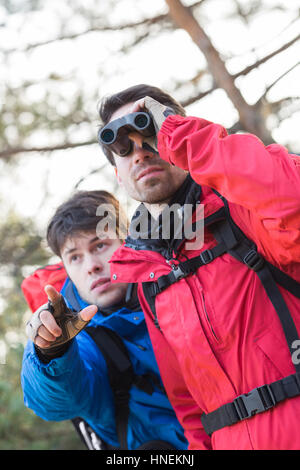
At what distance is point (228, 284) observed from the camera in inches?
83.6

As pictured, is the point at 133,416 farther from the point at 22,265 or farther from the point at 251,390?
the point at 22,265

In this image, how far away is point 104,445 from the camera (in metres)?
3.20

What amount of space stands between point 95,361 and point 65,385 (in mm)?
495

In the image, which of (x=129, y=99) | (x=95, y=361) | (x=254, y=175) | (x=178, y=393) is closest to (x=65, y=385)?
(x=95, y=361)

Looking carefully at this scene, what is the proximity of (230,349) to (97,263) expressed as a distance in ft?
4.35

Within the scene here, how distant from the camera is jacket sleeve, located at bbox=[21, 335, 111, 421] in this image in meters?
2.54

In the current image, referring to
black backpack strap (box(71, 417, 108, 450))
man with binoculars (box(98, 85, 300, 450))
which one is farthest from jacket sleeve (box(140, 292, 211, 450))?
black backpack strap (box(71, 417, 108, 450))

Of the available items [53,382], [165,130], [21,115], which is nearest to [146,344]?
[53,382]

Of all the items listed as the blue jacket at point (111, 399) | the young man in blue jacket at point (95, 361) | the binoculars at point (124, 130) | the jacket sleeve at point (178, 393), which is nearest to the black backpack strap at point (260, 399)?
the jacket sleeve at point (178, 393)

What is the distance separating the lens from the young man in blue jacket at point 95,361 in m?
2.66

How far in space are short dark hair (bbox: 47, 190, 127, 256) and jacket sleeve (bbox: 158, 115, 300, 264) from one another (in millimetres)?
1430

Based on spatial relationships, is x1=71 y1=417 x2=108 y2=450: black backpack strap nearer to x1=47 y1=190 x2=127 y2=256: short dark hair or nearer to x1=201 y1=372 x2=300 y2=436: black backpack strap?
x1=47 y1=190 x2=127 y2=256: short dark hair

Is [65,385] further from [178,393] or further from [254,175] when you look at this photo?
[254,175]

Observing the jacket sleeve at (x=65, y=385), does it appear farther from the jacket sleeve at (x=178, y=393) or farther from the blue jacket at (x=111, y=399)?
the jacket sleeve at (x=178, y=393)
